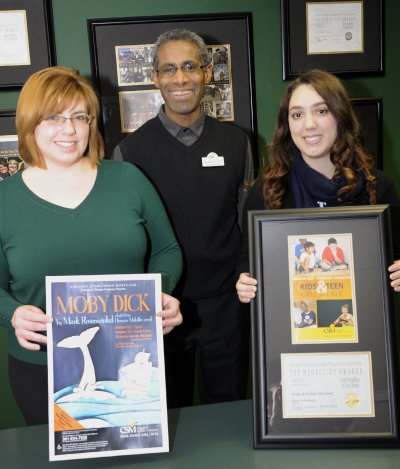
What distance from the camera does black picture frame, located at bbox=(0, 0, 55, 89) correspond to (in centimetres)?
271

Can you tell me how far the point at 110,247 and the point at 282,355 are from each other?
2.08 feet

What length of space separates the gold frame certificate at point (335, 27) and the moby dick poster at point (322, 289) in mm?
1912

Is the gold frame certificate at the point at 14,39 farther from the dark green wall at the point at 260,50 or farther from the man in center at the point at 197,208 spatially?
the man in center at the point at 197,208

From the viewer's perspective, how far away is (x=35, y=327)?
1.38 meters

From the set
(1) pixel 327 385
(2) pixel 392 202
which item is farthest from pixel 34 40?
(1) pixel 327 385

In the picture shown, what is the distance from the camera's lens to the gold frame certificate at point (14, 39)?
2719 mm

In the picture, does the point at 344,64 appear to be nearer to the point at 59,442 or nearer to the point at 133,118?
the point at 133,118

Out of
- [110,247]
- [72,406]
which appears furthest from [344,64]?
[72,406]

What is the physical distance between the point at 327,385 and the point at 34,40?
7.45 feet

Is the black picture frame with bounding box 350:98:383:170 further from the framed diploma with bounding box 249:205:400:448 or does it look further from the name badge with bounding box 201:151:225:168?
the framed diploma with bounding box 249:205:400:448

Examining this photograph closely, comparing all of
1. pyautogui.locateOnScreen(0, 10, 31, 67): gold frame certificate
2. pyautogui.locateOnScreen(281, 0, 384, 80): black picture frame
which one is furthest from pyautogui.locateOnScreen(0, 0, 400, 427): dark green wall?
pyautogui.locateOnScreen(0, 10, 31, 67): gold frame certificate

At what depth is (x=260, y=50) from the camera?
2.90m

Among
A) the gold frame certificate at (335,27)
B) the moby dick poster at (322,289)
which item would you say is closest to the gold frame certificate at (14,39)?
the gold frame certificate at (335,27)

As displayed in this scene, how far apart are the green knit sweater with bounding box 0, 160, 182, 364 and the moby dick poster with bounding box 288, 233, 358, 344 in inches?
21.1
